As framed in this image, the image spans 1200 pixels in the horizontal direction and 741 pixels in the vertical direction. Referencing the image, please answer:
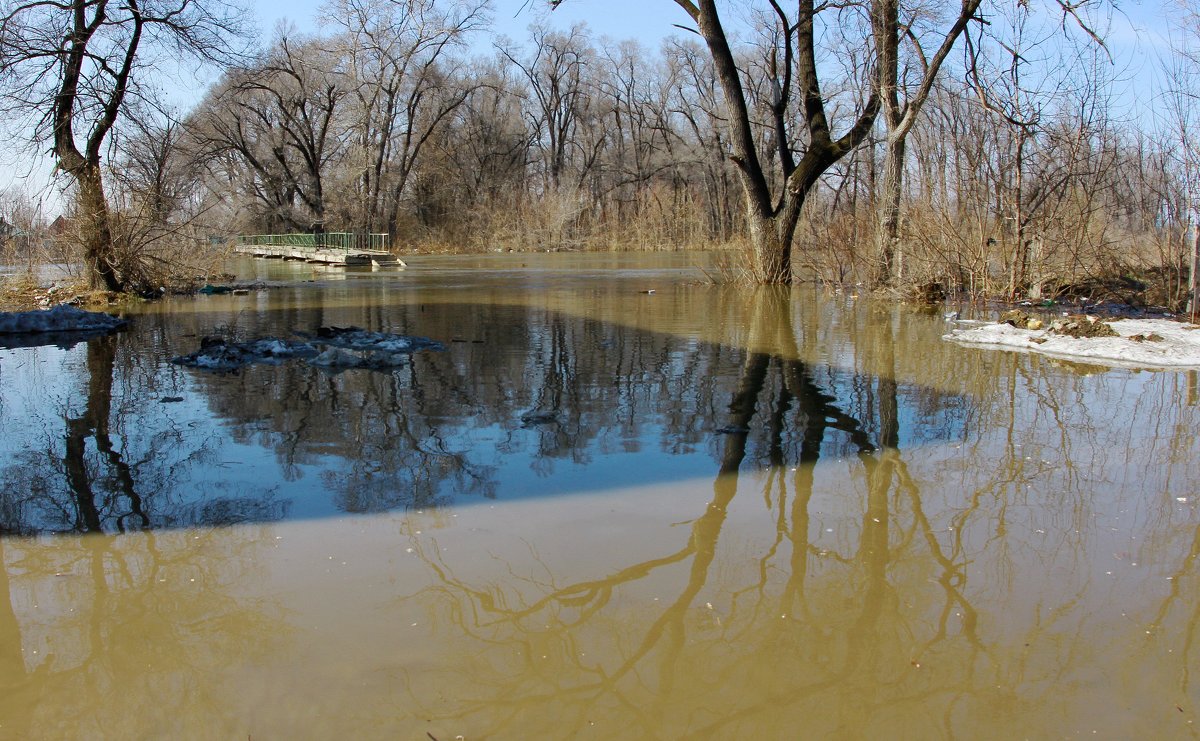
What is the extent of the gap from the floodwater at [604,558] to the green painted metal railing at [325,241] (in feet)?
100

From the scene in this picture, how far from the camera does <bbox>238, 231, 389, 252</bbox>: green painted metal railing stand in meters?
38.6

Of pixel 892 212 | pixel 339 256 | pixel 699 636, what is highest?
pixel 339 256

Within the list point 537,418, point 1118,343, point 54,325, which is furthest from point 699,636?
point 54,325

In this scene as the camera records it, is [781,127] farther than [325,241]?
No

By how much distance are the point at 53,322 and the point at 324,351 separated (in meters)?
6.17

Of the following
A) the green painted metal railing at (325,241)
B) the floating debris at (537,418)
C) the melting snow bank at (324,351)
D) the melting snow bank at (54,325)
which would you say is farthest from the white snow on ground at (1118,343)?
the green painted metal railing at (325,241)

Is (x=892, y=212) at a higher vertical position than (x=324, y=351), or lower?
higher

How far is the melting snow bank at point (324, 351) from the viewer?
31.2 ft

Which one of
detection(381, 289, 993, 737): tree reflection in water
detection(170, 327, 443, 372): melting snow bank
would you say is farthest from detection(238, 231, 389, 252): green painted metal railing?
detection(381, 289, 993, 737): tree reflection in water

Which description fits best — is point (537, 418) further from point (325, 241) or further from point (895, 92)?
point (325, 241)

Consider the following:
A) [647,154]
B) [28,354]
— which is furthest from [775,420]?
[647,154]

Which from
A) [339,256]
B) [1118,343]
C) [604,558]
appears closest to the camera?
[604,558]

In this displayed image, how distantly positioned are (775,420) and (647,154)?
58.4 metres

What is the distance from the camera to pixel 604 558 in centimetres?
408
